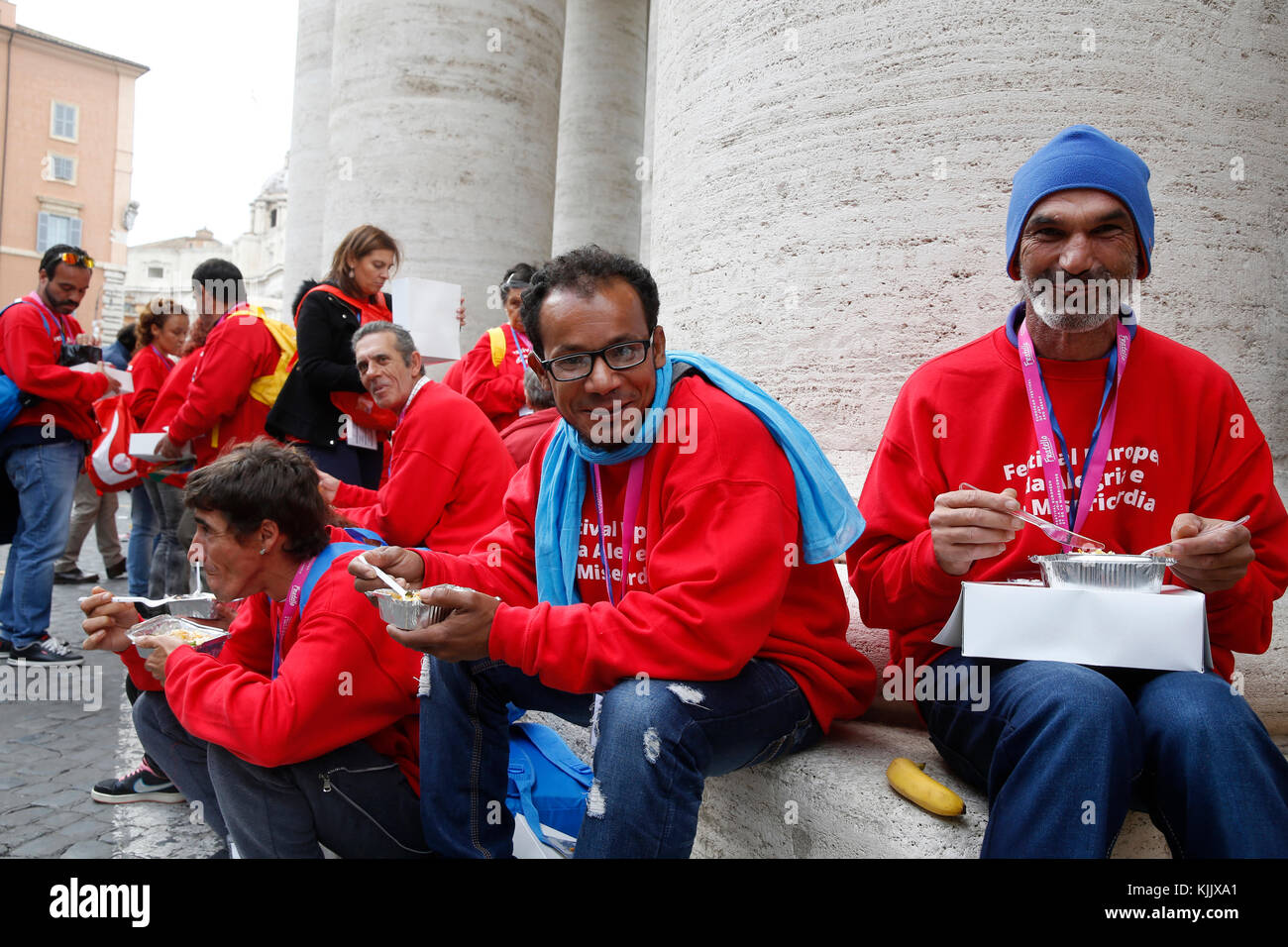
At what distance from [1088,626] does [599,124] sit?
34.6 feet

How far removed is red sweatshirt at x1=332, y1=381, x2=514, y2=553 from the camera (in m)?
3.55

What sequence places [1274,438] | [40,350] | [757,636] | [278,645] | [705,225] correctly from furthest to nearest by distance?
1. [40,350]
2. [705,225]
3. [1274,438]
4. [278,645]
5. [757,636]

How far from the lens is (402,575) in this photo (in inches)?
95.7

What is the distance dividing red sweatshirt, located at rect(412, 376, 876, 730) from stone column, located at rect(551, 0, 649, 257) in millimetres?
9414

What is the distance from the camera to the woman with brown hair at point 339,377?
4.43 m

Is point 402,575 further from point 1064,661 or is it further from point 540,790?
point 1064,661

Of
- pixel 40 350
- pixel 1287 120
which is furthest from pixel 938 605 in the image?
pixel 40 350

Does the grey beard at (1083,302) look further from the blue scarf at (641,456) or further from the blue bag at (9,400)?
the blue bag at (9,400)

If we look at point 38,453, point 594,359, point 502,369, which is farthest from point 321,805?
point 38,453

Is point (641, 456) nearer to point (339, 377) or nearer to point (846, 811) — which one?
point (846, 811)

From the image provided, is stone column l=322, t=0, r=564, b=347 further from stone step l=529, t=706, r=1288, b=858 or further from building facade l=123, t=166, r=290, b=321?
building facade l=123, t=166, r=290, b=321

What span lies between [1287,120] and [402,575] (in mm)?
2993

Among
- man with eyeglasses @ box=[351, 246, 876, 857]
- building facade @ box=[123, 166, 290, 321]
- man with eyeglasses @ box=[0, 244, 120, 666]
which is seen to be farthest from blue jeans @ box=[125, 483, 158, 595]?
building facade @ box=[123, 166, 290, 321]

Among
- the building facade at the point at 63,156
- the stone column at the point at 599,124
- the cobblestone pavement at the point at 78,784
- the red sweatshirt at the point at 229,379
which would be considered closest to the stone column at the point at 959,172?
the cobblestone pavement at the point at 78,784
